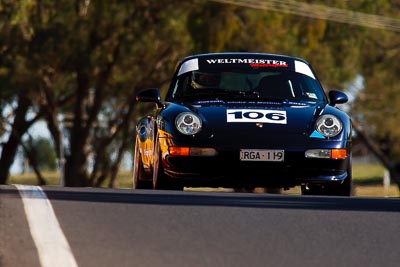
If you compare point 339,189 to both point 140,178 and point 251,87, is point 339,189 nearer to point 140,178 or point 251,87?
point 251,87

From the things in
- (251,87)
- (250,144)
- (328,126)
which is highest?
(251,87)

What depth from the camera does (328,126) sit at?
1358 cm

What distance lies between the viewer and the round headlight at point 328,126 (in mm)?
13562

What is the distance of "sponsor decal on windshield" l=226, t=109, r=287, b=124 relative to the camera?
44.5 feet

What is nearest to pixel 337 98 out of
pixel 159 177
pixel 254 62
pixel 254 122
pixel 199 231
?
pixel 254 62

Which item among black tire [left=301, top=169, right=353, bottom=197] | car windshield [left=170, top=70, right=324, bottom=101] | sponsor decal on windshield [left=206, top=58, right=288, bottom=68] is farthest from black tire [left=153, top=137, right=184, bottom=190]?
sponsor decal on windshield [left=206, top=58, right=288, bottom=68]

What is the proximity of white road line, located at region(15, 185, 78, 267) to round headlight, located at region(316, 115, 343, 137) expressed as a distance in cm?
319

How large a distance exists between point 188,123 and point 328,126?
4.45 feet

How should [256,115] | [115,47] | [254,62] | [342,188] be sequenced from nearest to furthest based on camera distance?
[256,115] → [342,188] → [254,62] → [115,47]

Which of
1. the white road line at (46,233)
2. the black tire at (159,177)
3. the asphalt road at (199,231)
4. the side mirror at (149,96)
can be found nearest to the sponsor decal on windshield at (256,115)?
the black tire at (159,177)

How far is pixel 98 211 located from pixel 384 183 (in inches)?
3417

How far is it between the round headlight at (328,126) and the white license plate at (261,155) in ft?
1.53

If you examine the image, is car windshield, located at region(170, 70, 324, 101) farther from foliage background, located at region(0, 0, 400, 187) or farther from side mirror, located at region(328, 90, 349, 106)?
foliage background, located at region(0, 0, 400, 187)

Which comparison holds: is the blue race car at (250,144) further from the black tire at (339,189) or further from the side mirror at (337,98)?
the side mirror at (337,98)
